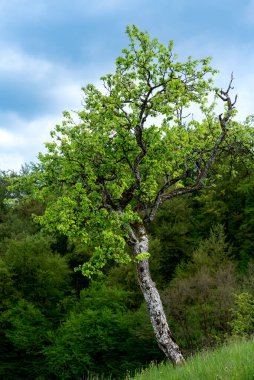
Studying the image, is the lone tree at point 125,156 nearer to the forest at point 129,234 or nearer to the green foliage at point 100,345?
the forest at point 129,234

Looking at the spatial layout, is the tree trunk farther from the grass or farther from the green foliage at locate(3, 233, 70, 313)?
the green foliage at locate(3, 233, 70, 313)

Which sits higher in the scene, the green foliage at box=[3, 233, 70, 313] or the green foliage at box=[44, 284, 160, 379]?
the green foliage at box=[3, 233, 70, 313]

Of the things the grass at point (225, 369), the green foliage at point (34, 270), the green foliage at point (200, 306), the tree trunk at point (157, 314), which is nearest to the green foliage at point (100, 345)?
the green foliage at point (200, 306)

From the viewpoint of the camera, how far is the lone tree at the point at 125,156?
1602 centimetres

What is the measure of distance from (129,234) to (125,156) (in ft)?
11.0

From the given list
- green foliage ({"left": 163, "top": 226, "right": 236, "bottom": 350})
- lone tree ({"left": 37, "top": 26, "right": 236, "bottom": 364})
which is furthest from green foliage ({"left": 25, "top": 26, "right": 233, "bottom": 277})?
green foliage ({"left": 163, "top": 226, "right": 236, "bottom": 350})

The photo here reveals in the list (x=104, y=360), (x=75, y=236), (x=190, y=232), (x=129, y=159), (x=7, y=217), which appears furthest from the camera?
(x=7, y=217)

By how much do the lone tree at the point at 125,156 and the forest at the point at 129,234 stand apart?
0.06 m

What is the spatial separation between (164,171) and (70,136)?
5.13m

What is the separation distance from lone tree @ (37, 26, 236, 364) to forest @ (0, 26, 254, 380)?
6 centimetres

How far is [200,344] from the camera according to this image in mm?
27547

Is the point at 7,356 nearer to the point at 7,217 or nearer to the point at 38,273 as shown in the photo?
the point at 38,273

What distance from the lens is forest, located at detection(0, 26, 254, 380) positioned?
54.9ft

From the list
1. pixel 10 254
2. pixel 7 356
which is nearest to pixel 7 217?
pixel 10 254
